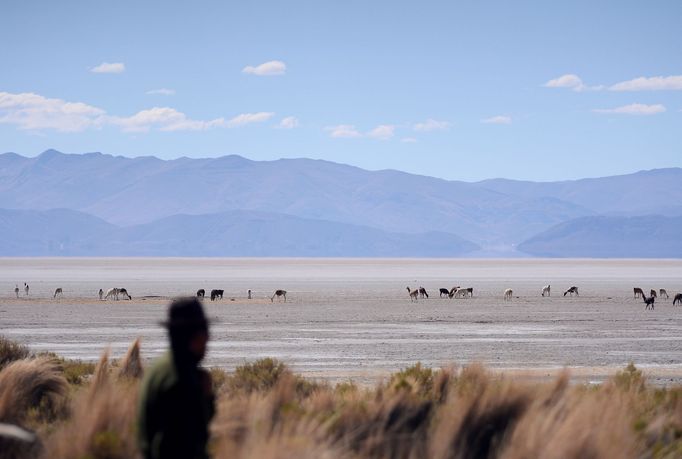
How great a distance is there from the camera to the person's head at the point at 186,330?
6.34 meters

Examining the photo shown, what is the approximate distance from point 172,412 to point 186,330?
486 mm

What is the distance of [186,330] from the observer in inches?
251

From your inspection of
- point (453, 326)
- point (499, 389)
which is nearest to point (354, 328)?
point (453, 326)

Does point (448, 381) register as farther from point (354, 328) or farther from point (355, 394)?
point (354, 328)

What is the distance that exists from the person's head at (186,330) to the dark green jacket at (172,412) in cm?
9

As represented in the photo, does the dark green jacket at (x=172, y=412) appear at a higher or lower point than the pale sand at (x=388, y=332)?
higher

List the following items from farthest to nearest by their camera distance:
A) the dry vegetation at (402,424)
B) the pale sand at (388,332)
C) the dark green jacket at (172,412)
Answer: the pale sand at (388,332)
the dry vegetation at (402,424)
the dark green jacket at (172,412)

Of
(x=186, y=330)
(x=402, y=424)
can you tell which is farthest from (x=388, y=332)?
(x=186, y=330)

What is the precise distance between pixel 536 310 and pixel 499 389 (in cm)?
3743

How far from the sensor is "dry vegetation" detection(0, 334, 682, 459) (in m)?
7.85

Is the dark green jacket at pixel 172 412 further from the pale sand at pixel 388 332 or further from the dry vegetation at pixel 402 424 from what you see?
the pale sand at pixel 388 332

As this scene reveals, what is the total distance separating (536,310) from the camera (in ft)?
153

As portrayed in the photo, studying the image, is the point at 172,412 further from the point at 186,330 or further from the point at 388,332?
the point at 388,332

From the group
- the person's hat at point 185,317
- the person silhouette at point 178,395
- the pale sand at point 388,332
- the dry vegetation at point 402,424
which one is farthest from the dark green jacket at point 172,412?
the pale sand at point 388,332
